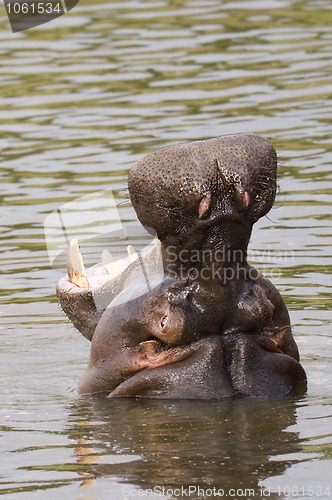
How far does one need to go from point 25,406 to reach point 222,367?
129 centimetres

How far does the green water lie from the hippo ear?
1.20m

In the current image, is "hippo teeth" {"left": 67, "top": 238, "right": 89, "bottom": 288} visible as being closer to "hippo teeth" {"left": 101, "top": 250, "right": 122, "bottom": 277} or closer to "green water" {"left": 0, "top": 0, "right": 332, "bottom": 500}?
"hippo teeth" {"left": 101, "top": 250, "right": 122, "bottom": 277}

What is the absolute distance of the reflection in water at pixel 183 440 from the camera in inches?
300

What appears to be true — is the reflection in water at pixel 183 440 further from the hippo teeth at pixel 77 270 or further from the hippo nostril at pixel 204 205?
the hippo nostril at pixel 204 205

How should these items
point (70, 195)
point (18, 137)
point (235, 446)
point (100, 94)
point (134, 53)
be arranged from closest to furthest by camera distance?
point (235, 446) → point (70, 195) → point (18, 137) → point (100, 94) → point (134, 53)

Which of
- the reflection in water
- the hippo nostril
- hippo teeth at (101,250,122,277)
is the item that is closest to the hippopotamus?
the hippo nostril

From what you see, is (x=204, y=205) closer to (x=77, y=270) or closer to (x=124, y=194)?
(x=77, y=270)

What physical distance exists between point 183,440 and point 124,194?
8.48 feet

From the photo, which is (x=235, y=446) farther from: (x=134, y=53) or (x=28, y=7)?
(x=28, y=7)

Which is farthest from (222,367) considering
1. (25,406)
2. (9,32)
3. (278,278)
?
(9,32)

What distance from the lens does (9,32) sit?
73.0 feet

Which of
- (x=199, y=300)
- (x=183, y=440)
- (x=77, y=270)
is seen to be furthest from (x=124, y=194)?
(x=183, y=440)

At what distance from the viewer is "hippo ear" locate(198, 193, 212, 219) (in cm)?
823

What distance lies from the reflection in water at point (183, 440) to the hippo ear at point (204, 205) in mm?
1195
